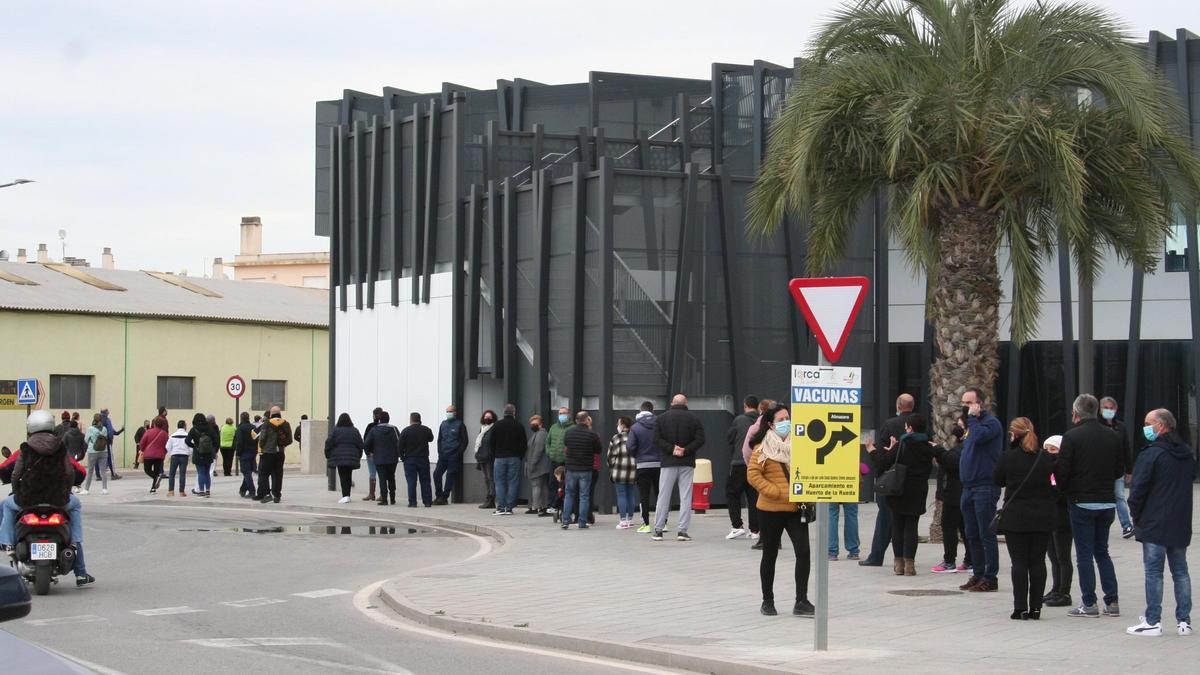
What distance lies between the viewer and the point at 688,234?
2400 cm

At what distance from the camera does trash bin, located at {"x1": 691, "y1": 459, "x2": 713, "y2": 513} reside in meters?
23.5

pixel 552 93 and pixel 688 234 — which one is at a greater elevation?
pixel 552 93

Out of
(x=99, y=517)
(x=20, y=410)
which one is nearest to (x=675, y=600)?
(x=99, y=517)

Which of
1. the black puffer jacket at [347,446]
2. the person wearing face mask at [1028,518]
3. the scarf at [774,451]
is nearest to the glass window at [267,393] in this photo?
the black puffer jacket at [347,446]

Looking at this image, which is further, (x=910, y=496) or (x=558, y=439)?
(x=558, y=439)

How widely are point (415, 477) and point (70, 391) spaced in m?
26.2

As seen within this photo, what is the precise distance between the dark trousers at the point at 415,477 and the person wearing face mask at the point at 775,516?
13.7 metres

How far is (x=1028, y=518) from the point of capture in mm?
12102

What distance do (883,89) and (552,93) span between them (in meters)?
16.0

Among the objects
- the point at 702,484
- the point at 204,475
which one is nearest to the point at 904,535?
the point at 702,484

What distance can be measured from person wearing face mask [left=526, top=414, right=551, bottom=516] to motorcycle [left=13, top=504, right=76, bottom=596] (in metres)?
9.81

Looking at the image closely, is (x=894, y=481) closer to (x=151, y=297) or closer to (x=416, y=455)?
(x=416, y=455)

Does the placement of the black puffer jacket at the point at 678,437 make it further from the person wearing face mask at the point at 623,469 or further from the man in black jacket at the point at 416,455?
the man in black jacket at the point at 416,455

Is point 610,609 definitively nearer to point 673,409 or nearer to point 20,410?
point 673,409
